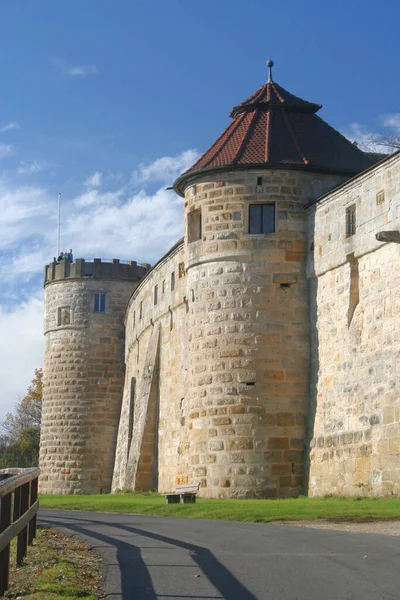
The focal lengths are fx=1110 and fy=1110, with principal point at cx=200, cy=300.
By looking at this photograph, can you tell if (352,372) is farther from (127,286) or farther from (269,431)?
(127,286)

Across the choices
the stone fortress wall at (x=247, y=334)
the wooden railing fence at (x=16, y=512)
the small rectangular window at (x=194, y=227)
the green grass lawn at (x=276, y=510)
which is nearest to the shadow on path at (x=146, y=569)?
the wooden railing fence at (x=16, y=512)

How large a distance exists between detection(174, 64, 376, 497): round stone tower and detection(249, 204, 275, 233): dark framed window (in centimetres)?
2

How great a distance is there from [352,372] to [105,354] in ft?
77.6

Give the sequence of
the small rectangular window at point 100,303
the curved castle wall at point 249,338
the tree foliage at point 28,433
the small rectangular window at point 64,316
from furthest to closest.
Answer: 1. the tree foliage at point 28,433
2. the small rectangular window at point 64,316
3. the small rectangular window at point 100,303
4. the curved castle wall at point 249,338

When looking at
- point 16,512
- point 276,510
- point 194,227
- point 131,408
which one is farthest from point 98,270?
point 16,512

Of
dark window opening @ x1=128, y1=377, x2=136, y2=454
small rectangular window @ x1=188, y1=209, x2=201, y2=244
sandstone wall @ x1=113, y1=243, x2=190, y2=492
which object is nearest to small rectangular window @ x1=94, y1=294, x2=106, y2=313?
dark window opening @ x1=128, y1=377, x2=136, y2=454

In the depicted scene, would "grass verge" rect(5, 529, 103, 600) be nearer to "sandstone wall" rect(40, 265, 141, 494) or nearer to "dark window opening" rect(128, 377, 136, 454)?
"dark window opening" rect(128, 377, 136, 454)

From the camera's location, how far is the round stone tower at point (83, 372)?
44.9 m

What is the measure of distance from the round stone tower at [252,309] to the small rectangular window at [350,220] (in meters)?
2.19

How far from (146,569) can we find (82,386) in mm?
35530

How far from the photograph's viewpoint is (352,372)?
23.8 metres

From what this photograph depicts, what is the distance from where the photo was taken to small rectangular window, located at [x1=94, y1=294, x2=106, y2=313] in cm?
4697

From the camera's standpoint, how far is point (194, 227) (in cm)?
2820

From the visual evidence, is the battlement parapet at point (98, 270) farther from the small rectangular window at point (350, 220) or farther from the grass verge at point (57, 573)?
the grass verge at point (57, 573)
